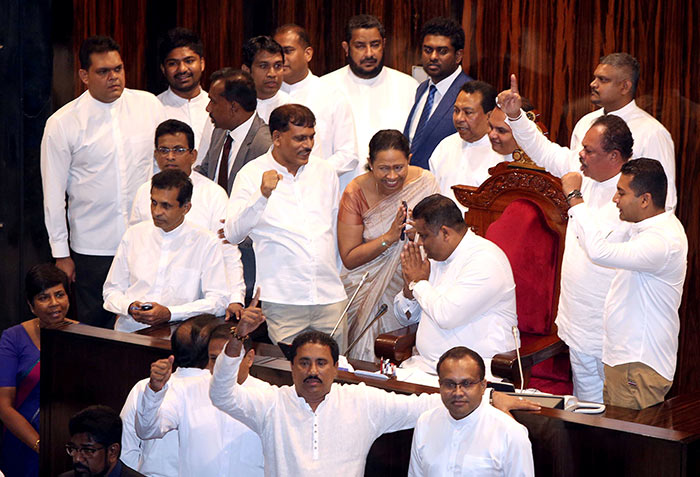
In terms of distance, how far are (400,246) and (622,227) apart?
1.13m

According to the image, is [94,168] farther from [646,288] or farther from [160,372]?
[646,288]

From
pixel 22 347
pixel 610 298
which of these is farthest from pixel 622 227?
pixel 22 347

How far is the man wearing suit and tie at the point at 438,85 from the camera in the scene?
533cm

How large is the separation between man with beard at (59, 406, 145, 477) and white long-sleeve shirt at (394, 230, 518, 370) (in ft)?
4.01

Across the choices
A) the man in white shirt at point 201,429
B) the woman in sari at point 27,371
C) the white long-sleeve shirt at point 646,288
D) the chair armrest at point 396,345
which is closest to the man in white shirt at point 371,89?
the chair armrest at point 396,345

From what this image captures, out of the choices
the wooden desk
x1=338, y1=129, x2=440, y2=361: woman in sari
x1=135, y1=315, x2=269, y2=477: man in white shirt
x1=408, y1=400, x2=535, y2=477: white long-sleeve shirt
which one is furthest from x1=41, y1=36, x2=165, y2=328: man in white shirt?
x1=408, y1=400, x2=535, y2=477: white long-sleeve shirt

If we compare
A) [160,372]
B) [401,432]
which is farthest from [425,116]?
[160,372]

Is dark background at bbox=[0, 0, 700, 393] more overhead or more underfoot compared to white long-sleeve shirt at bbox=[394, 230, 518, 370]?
more overhead

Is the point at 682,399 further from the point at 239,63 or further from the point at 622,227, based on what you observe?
the point at 239,63

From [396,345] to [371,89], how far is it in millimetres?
1872

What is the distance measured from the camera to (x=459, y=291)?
404 centimetres

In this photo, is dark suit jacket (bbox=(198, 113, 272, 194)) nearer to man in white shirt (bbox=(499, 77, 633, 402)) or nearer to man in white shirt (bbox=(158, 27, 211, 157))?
man in white shirt (bbox=(158, 27, 211, 157))

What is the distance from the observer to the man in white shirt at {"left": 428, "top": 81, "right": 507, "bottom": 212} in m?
4.91

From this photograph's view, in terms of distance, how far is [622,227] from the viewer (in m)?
3.97
